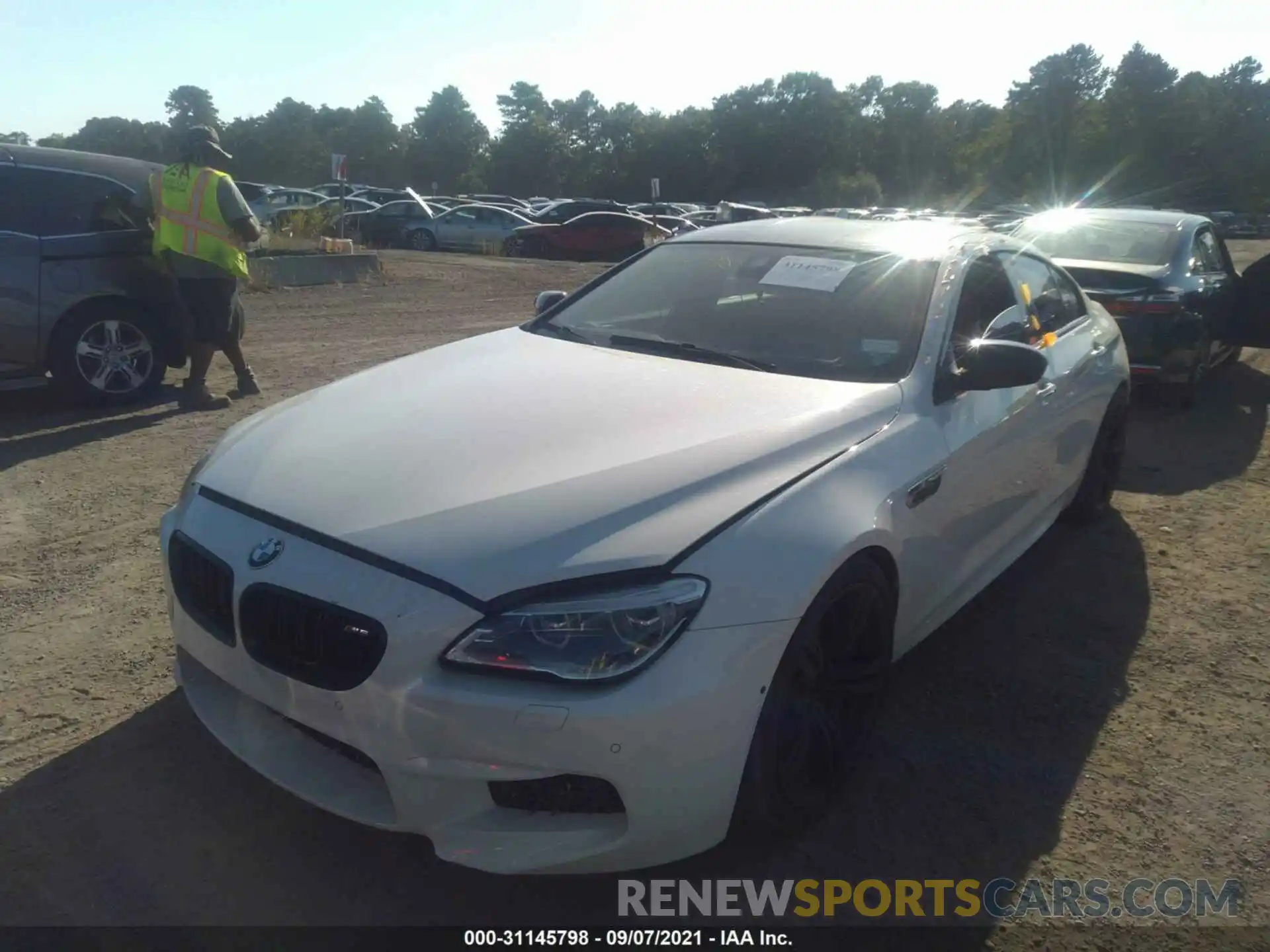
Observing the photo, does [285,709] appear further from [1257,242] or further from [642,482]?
[1257,242]

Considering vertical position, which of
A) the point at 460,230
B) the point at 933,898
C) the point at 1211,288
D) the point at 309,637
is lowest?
the point at 933,898

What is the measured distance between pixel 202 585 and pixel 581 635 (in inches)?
41.9

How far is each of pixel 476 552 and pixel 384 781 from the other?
22.0 inches

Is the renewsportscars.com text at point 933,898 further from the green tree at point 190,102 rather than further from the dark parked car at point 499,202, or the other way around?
the green tree at point 190,102

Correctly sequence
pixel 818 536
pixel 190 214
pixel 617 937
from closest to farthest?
pixel 617 937 < pixel 818 536 < pixel 190 214

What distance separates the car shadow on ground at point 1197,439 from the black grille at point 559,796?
4.84m

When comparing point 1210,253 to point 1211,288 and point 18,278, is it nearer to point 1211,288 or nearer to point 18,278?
point 1211,288

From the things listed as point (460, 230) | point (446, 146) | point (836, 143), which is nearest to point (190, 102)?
point (446, 146)

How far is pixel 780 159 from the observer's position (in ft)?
255

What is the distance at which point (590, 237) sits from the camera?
2550 cm

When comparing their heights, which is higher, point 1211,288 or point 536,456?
point 1211,288

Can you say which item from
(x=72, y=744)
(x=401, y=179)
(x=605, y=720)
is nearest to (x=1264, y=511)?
(x=605, y=720)

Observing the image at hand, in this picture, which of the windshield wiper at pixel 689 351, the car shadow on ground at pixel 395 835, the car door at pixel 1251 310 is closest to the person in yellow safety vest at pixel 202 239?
the windshield wiper at pixel 689 351

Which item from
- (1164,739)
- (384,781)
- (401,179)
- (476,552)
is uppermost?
(401,179)
